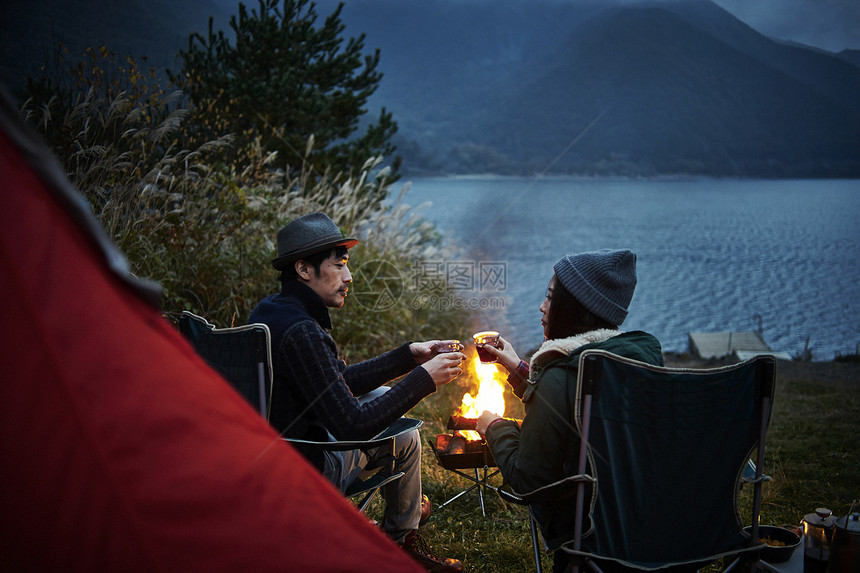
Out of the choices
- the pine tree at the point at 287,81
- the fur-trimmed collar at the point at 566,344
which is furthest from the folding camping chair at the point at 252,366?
the pine tree at the point at 287,81

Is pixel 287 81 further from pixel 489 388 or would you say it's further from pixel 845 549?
pixel 845 549

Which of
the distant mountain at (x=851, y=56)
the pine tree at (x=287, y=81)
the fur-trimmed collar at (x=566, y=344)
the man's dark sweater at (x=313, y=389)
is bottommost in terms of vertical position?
the man's dark sweater at (x=313, y=389)

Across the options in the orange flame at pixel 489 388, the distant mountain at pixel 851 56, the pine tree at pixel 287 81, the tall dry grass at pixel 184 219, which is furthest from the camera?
the distant mountain at pixel 851 56

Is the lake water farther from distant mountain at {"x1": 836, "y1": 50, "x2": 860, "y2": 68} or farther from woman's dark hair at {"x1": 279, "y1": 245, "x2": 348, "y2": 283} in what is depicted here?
distant mountain at {"x1": 836, "y1": 50, "x2": 860, "y2": 68}

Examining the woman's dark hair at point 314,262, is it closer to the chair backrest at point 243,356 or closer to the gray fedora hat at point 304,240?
the gray fedora hat at point 304,240

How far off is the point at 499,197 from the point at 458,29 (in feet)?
148

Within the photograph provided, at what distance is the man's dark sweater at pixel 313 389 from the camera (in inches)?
75.7

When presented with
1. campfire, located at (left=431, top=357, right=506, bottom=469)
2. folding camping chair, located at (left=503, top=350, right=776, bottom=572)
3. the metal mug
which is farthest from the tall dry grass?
the metal mug

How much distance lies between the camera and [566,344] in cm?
171

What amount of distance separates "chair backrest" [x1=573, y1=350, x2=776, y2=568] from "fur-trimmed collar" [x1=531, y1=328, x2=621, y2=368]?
0.21 metres

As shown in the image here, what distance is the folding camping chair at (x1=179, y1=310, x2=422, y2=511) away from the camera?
1870 mm

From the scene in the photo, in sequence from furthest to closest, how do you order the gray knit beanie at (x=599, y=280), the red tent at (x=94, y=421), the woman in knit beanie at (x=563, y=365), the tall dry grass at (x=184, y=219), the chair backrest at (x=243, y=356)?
the tall dry grass at (x=184, y=219) → the chair backrest at (x=243, y=356) → the gray knit beanie at (x=599, y=280) → the woman in knit beanie at (x=563, y=365) → the red tent at (x=94, y=421)

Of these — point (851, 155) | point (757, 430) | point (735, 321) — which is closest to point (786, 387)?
point (757, 430)

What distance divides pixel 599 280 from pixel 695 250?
75.0 feet
